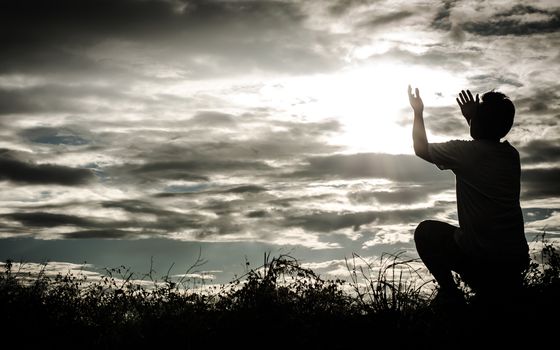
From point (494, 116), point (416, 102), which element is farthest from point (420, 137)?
point (494, 116)

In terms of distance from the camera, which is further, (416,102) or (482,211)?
(416,102)

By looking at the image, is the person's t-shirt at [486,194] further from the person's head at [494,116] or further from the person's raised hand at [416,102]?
the person's raised hand at [416,102]

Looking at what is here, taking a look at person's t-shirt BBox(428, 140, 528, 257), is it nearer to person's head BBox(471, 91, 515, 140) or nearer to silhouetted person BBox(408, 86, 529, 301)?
silhouetted person BBox(408, 86, 529, 301)

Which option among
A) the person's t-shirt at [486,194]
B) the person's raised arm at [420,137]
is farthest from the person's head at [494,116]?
the person's raised arm at [420,137]

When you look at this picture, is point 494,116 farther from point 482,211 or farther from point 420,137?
point 482,211

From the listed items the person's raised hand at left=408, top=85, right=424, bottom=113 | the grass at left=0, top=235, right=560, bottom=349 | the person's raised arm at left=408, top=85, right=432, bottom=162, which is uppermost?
the person's raised hand at left=408, top=85, right=424, bottom=113

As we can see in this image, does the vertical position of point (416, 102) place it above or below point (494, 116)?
above

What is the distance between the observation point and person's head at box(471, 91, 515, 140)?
515 cm

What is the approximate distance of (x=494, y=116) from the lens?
5.16m

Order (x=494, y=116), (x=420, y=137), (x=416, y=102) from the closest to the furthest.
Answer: (x=494, y=116)
(x=420, y=137)
(x=416, y=102)

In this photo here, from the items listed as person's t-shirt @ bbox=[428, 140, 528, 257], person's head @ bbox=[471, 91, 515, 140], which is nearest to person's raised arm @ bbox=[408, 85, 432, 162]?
person's t-shirt @ bbox=[428, 140, 528, 257]

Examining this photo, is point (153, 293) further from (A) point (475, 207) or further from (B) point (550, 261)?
(B) point (550, 261)

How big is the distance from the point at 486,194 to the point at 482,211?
6.7 inches

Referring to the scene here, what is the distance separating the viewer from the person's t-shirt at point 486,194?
4.84 m
